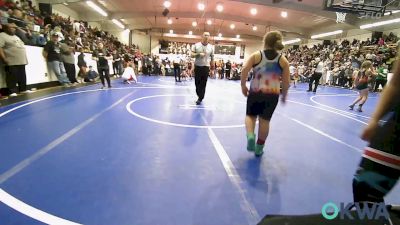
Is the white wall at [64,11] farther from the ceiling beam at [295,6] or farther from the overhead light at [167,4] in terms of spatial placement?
the ceiling beam at [295,6]

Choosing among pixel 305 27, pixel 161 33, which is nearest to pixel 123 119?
pixel 305 27

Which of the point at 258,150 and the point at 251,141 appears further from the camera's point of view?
the point at 258,150

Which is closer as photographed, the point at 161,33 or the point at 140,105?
the point at 140,105

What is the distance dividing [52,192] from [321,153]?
11.3 ft

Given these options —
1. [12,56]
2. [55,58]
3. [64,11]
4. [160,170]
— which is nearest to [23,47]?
[12,56]

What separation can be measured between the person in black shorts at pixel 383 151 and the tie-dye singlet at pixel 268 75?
6.59ft

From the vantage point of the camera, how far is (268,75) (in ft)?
11.6

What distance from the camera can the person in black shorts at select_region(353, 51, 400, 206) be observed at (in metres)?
1.46

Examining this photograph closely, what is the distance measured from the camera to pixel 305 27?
90.8 ft

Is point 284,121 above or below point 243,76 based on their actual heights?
below

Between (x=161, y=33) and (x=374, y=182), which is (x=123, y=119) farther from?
(x=161, y=33)

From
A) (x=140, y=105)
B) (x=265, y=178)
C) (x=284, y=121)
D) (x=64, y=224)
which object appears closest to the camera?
(x=64, y=224)

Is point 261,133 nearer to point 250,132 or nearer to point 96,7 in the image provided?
point 250,132

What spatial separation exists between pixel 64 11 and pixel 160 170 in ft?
76.6
